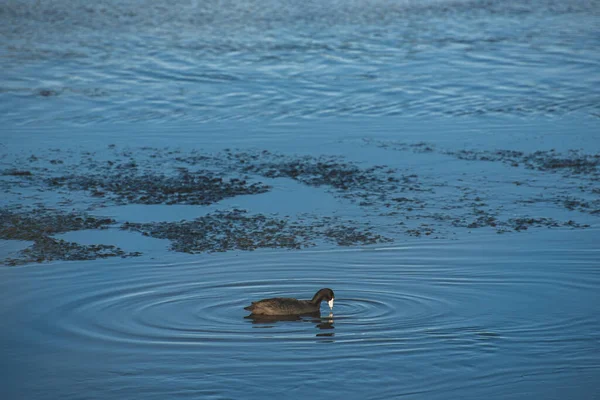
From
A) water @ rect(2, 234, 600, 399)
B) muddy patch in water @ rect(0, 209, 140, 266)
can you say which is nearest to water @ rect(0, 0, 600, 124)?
muddy patch in water @ rect(0, 209, 140, 266)

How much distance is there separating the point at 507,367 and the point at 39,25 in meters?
32.8

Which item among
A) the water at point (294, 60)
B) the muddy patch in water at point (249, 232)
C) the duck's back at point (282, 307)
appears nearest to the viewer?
the duck's back at point (282, 307)

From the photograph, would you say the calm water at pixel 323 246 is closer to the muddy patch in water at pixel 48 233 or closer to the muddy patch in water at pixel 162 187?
the muddy patch in water at pixel 48 233

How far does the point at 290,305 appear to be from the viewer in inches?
469

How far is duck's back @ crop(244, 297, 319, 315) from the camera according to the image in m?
11.8

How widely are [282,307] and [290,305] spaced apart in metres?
0.13

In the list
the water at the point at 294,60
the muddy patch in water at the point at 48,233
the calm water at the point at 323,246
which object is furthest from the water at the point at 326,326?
the water at the point at 294,60

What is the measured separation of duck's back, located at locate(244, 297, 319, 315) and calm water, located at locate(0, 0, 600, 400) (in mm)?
225

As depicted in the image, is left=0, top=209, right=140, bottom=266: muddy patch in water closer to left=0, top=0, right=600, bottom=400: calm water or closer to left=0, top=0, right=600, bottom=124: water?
left=0, top=0, right=600, bottom=400: calm water

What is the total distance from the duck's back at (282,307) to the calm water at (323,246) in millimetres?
225

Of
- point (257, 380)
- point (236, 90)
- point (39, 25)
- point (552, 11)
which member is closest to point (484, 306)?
point (257, 380)

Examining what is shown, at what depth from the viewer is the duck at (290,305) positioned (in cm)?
1177

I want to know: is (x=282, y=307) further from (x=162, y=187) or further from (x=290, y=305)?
(x=162, y=187)

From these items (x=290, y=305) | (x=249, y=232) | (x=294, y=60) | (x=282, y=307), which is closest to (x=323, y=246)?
(x=249, y=232)
